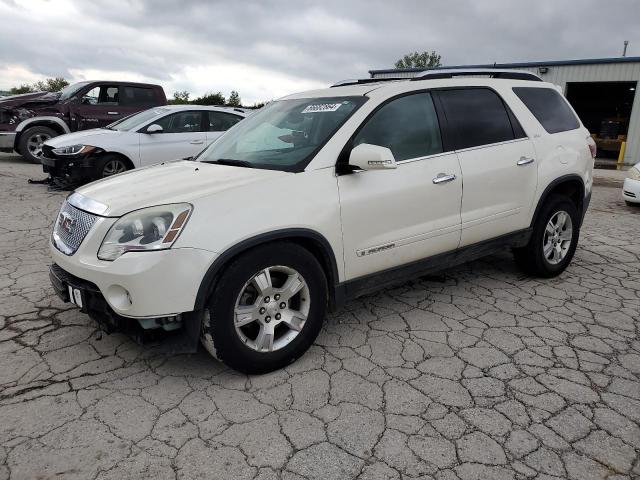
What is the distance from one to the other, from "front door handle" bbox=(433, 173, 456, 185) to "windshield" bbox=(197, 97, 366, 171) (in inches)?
29.8

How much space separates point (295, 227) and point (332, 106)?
1116 millimetres

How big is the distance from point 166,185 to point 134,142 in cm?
601

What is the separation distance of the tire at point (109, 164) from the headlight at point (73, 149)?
0.24m

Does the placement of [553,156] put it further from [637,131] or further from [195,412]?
[637,131]

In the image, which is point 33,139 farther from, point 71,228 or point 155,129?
point 71,228

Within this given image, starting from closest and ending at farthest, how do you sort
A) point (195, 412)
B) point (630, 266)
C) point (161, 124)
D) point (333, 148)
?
1. point (195, 412)
2. point (333, 148)
3. point (630, 266)
4. point (161, 124)

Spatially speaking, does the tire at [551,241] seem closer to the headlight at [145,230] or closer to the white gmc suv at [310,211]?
the white gmc suv at [310,211]

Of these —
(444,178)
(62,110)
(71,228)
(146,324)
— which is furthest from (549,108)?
(62,110)

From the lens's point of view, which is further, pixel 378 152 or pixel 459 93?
pixel 459 93

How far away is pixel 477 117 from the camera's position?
3.98 metres

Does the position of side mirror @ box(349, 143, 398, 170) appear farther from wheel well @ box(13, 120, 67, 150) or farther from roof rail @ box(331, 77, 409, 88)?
wheel well @ box(13, 120, 67, 150)

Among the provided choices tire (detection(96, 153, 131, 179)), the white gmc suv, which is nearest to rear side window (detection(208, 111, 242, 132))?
tire (detection(96, 153, 131, 179))

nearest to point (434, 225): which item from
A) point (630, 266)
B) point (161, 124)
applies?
point (630, 266)

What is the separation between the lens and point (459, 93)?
396 centimetres
